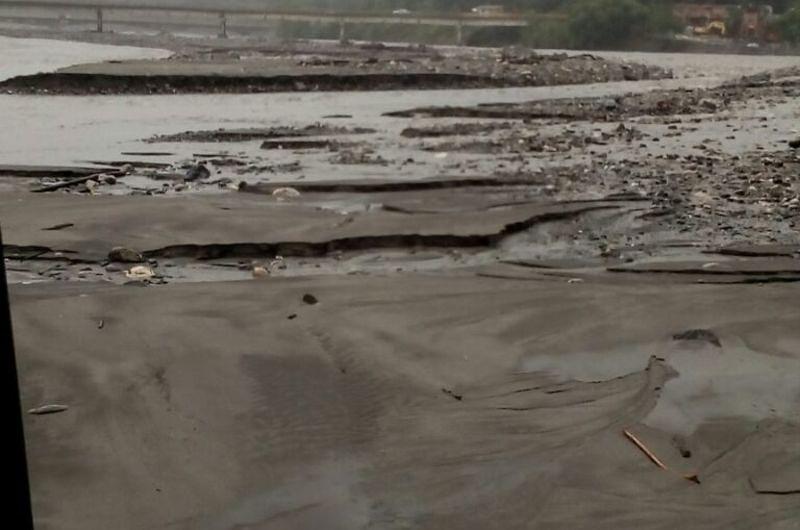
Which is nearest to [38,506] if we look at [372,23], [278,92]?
[278,92]

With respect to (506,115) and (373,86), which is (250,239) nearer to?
(506,115)

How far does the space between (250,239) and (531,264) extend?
1.87m

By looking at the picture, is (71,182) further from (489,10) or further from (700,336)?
(489,10)

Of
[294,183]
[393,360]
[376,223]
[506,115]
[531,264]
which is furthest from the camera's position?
[506,115]

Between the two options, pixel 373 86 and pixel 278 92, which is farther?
pixel 373 86

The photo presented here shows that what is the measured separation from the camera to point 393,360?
13.9ft

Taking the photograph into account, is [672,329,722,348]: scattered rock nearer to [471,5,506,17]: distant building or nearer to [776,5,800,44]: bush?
[776,5,800,44]: bush

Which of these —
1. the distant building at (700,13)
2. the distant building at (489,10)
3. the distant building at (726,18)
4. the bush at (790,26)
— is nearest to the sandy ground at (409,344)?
the bush at (790,26)

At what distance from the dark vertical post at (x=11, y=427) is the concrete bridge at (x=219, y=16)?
235 feet

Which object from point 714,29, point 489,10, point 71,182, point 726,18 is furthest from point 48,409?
point 489,10

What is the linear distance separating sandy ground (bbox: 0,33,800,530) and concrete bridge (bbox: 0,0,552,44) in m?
65.5

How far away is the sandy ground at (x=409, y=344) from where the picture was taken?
3.07 meters

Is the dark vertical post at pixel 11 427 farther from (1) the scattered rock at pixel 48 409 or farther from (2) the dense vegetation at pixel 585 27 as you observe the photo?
(2) the dense vegetation at pixel 585 27

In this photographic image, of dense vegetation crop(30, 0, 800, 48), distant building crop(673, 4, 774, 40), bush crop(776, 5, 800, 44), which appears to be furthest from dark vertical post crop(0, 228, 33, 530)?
distant building crop(673, 4, 774, 40)
